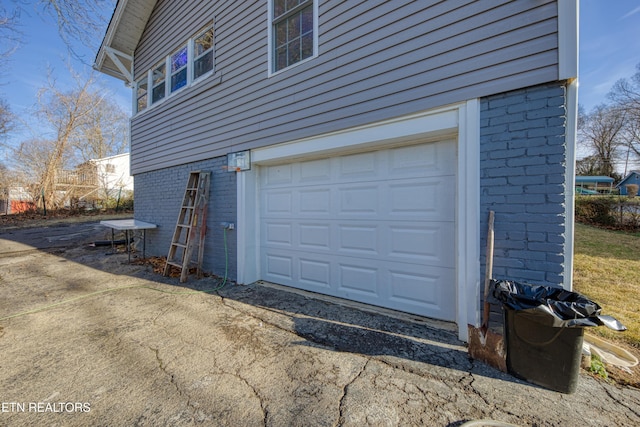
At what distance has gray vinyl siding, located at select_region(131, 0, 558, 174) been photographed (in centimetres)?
250

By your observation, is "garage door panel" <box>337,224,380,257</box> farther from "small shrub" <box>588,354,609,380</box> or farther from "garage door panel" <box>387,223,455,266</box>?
"small shrub" <box>588,354,609,380</box>

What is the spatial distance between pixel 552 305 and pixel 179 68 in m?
7.80

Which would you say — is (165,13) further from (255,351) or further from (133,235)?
(255,351)

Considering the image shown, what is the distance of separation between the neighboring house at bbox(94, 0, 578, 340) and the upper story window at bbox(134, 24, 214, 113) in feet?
0.21

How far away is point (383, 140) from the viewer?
3328 mm

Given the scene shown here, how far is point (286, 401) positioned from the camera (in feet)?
6.46

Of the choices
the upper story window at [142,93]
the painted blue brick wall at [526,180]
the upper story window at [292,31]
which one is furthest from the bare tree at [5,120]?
the painted blue brick wall at [526,180]

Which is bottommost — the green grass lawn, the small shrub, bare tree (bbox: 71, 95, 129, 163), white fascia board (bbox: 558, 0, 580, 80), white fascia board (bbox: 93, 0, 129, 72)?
the small shrub

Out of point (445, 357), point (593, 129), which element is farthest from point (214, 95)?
point (593, 129)

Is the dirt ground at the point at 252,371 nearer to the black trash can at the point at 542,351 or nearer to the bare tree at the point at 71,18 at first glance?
the black trash can at the point at 542,351

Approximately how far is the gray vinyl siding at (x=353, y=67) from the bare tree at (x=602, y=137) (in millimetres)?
38626

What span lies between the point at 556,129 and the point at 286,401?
3148 mm

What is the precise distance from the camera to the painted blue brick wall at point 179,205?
5.04 m

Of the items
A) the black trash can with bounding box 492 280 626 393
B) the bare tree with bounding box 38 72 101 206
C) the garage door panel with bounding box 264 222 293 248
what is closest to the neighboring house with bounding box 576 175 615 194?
the garage door panel with bounding box 264 222 293 248
